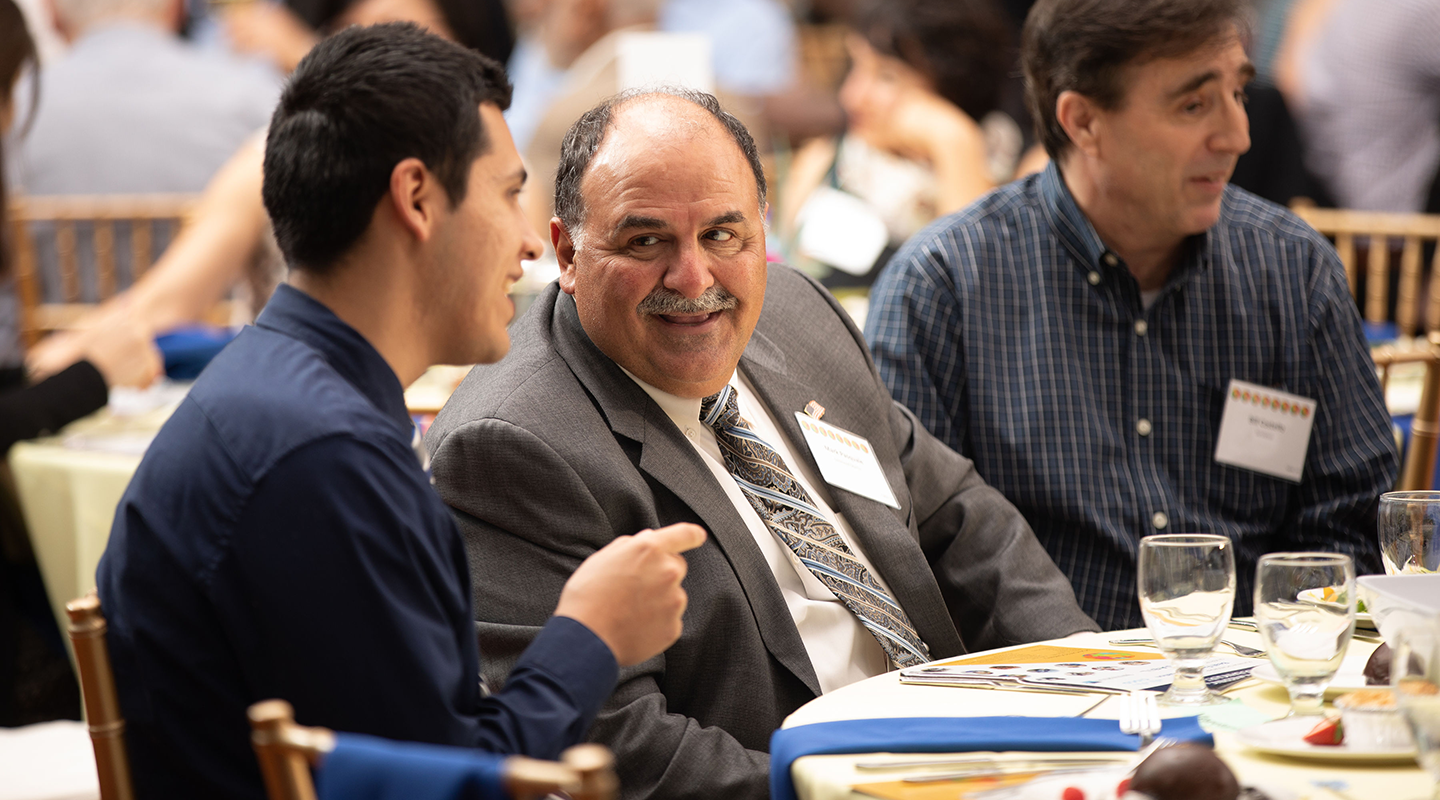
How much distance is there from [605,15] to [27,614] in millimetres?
3392

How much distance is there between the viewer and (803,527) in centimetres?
203

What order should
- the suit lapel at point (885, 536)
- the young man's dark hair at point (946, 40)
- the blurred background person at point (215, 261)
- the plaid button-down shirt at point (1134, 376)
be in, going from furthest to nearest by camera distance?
the young man's dark hair at point (946, 40), the blurred background person at point (215, 261), the plaid button-down shirt at point (1134, 376), the suit lapel at point (885, 536)

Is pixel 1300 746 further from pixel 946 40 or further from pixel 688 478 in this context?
pixel 946 40

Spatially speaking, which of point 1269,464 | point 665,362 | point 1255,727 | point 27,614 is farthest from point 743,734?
point 27,614

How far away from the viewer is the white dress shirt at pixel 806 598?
1.97m

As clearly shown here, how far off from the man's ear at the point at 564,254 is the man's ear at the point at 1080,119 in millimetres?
1105

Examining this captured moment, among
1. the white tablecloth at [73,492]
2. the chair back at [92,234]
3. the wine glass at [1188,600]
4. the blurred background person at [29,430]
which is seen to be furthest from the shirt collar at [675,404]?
the chair back at [92,234]

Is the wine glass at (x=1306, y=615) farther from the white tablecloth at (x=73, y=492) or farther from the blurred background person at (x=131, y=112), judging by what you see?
the blurred background person at (x=131, y=112)

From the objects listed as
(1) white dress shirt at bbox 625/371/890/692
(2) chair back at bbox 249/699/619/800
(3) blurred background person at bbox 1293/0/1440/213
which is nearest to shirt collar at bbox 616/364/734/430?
(1) white dress shirt at bbox 625/371/890/692

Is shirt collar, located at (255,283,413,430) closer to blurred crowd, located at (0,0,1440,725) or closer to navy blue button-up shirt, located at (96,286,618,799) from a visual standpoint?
navy blue button-up shirt, located at (96,286,618,799)

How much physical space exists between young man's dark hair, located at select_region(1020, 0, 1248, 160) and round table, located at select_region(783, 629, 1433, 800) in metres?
1.19

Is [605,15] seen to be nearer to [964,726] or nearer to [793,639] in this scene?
[793,639]

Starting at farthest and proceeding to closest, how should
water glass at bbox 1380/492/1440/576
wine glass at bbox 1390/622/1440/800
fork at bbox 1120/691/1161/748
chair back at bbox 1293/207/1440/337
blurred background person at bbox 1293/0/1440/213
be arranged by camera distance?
blurred background person at bbox 1293/0/1440/213 < chair back at bbox 1293/207/1440/337 < water glass at bbox 1380/492/1440/576 < fork at bbox 1120/691/1161/748 < wine glass at bbox 1390/622/1440/800

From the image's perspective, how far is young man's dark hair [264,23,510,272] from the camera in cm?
135
